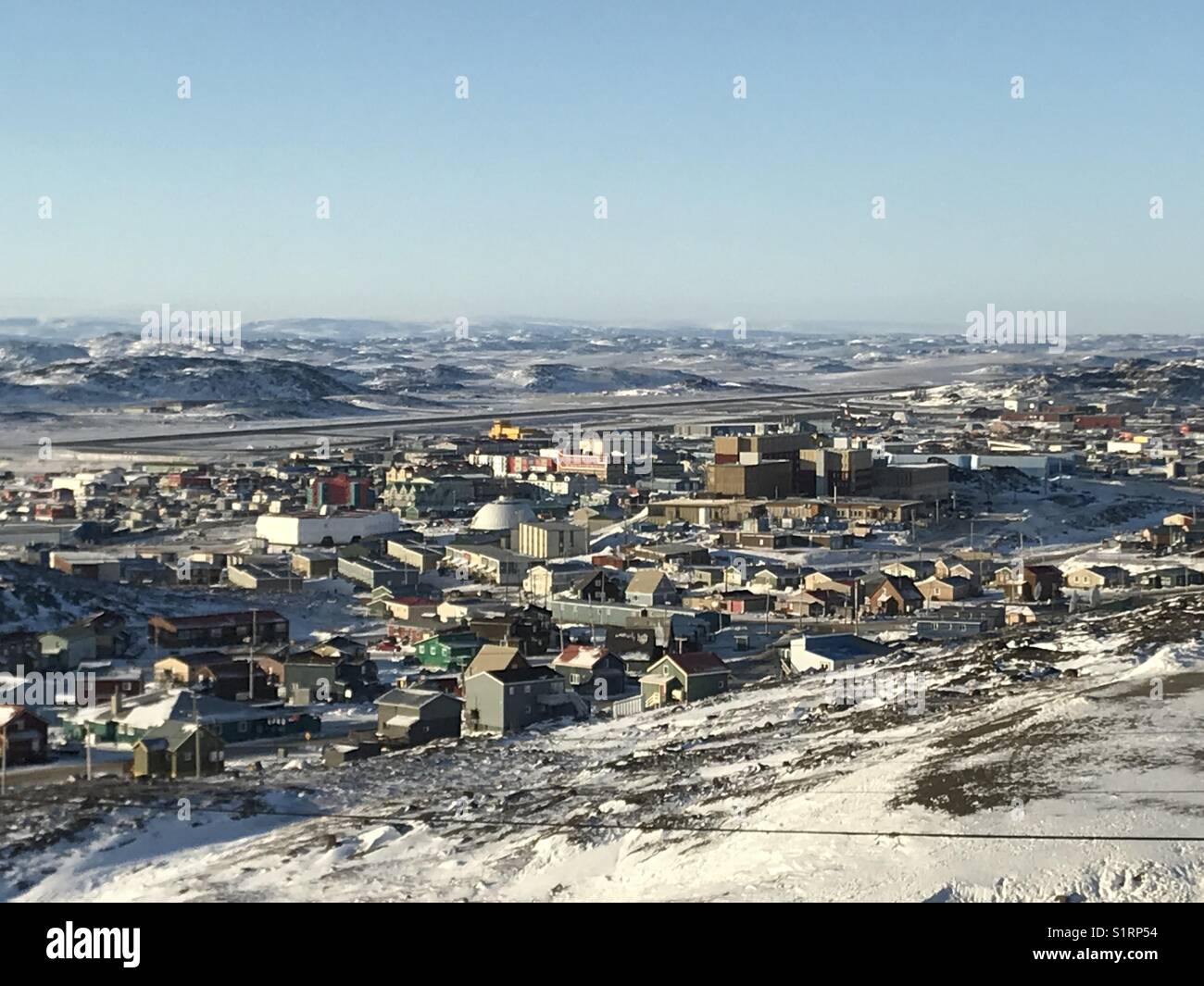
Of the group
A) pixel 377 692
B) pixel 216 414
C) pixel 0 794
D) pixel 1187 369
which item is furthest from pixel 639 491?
pixel 1187 369

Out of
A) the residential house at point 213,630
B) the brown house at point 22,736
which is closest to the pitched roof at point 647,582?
the residential house at point 213,630

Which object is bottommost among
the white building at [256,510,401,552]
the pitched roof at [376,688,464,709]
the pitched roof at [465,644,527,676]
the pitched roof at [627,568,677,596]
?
the white building at [256,510,401,552]

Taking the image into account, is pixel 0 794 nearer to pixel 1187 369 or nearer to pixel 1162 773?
pixel 1162 773

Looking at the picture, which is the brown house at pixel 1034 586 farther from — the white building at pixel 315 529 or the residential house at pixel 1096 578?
the white building at pixel 315 529

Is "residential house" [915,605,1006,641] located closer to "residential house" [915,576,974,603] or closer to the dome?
"residential house" [915,576,974,603]

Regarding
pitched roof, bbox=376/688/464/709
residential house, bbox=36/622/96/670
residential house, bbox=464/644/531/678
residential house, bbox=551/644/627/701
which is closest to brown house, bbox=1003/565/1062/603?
residential house, bbox=551/644/627/701

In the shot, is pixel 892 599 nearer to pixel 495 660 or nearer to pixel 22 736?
pixel 495 660
